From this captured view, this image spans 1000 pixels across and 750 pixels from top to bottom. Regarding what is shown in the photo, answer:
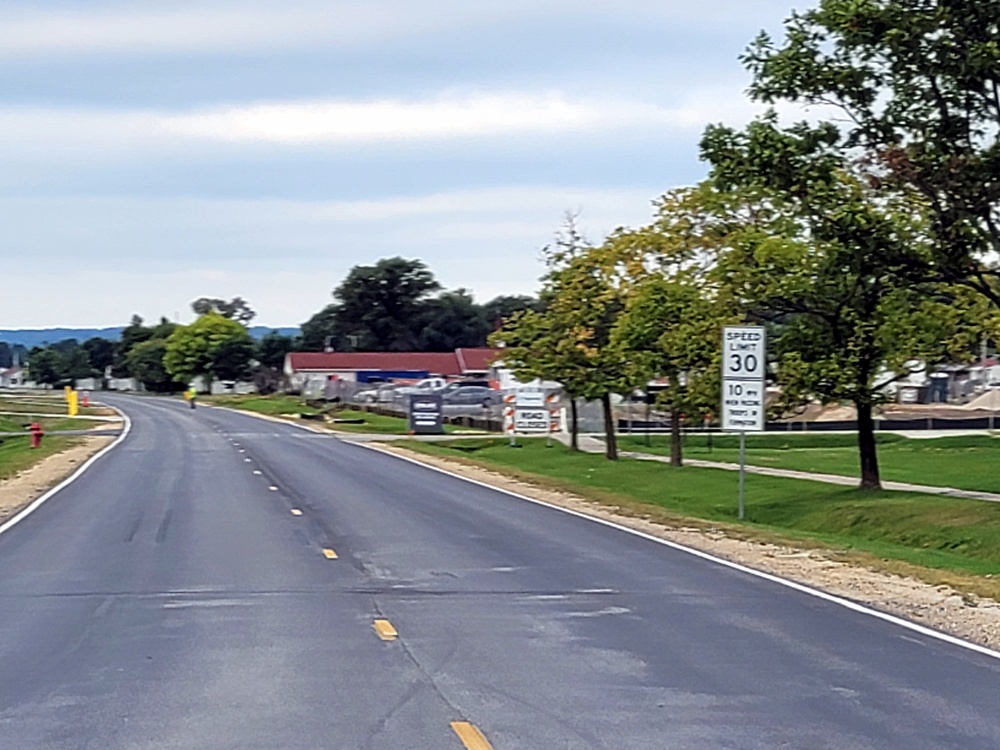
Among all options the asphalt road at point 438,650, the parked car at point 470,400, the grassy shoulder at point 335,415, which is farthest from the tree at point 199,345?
the asphalt road at point 438,650

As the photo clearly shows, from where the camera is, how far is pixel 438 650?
11977mm

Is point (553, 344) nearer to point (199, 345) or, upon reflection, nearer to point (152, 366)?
point (199, 345)

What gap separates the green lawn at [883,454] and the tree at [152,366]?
393 ft

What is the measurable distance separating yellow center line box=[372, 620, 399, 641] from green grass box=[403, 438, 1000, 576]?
8.35 metres

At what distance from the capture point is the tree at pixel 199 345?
6048 inches

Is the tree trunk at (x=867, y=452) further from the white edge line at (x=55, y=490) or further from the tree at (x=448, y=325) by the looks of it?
the tree at (x=448, y=325)

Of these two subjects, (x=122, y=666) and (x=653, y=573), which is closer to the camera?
(x=122, y=666)

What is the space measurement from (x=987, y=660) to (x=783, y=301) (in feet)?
57.0

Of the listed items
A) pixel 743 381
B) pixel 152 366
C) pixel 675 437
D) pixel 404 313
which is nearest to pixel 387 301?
pixel 404 313

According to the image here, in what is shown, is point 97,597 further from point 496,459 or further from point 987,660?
point 496,459

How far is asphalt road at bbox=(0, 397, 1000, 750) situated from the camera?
9148mm

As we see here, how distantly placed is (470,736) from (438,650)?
3.14 m

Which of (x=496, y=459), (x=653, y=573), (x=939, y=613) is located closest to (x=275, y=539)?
(x=653, y=573)

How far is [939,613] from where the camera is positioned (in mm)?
14648
